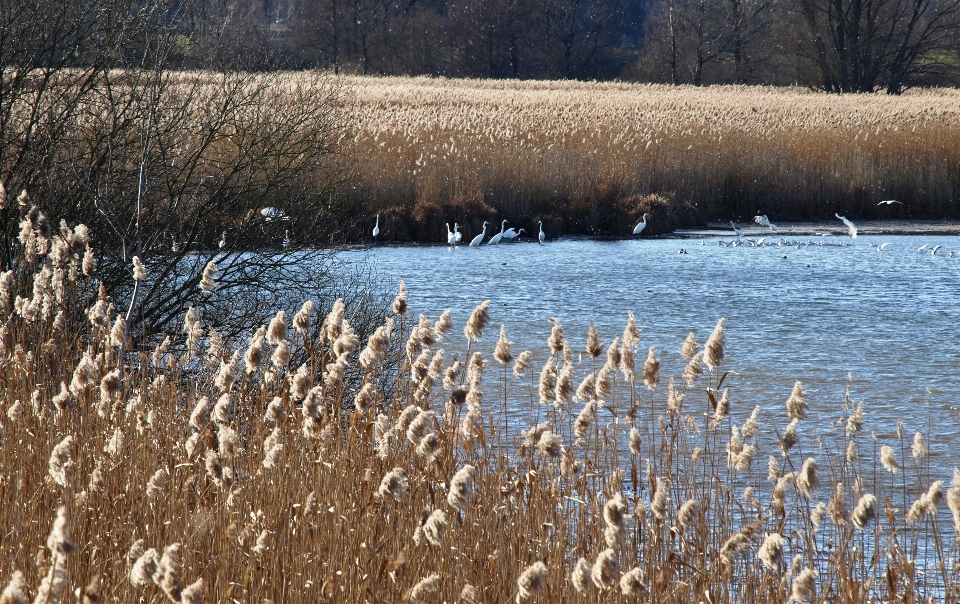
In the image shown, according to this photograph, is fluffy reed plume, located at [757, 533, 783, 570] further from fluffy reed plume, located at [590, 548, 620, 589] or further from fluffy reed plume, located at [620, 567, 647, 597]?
fluffy reed plume, located at [590, 548, 620, 589]

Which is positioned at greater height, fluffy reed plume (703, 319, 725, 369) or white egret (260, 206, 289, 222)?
white egret (260, 206, 289, 222)

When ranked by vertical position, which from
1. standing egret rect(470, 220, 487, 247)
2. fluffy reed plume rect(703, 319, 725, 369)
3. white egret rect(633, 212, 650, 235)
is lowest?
fluffy reed plume rect(703, 319, 725, 369)

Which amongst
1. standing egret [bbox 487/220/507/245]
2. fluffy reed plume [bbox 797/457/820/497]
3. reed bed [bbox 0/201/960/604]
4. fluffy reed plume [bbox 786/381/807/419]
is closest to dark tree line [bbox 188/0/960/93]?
standing egret [bbox 487/220/507/245]

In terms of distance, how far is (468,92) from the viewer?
3197 centimetres

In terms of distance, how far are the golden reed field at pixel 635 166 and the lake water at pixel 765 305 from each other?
3.42ft

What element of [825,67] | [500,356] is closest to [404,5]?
[825,67]

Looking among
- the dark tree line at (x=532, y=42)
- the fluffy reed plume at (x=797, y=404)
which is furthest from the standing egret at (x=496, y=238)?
the dark tree line at (x=532, y=42)

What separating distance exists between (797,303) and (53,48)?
22.8ft

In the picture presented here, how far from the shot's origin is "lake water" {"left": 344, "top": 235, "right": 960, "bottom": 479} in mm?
7020

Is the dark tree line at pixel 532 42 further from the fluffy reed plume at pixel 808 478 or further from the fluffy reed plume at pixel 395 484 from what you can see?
the fluffy reed plume at pixel 395 484

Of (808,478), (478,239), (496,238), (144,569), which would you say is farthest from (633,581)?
(496,238)

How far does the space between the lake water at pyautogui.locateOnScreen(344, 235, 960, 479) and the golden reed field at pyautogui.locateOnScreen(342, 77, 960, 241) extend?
1.04 meters

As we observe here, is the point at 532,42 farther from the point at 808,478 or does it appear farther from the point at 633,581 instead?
the point at 633,581

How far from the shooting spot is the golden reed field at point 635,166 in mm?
15430
